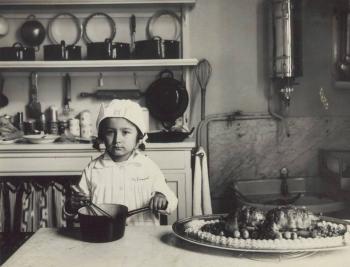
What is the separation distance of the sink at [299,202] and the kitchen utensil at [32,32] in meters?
2.22

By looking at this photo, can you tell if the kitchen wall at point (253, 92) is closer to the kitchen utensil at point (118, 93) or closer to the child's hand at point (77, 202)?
the kitchen utensil at point (118, 93)

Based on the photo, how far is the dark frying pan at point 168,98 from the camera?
4438 millimetres

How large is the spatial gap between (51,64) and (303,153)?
7.65 feet

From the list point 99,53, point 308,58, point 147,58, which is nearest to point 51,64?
point 99,53

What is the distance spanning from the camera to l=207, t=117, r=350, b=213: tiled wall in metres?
4.54

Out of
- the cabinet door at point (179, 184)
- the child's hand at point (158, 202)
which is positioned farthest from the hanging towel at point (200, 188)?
the child's hand at point (158, 202)

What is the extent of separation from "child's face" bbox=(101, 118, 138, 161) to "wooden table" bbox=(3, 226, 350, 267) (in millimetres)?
721

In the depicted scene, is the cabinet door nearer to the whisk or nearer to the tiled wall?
the tiled wall

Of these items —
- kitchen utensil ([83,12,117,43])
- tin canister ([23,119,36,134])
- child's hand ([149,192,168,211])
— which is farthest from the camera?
kitchen utensil ([83,12,117,43])

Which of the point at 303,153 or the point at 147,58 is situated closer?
the point at 147,58

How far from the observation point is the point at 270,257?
5.24 feet

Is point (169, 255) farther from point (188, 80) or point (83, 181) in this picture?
point (188, 80)

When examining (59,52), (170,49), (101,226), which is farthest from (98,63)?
(101,226)

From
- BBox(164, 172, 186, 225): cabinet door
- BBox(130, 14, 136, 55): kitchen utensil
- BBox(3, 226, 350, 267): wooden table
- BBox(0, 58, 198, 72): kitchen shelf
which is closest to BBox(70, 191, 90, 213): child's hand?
BBox(3, 226, 350, 267): wooden table
